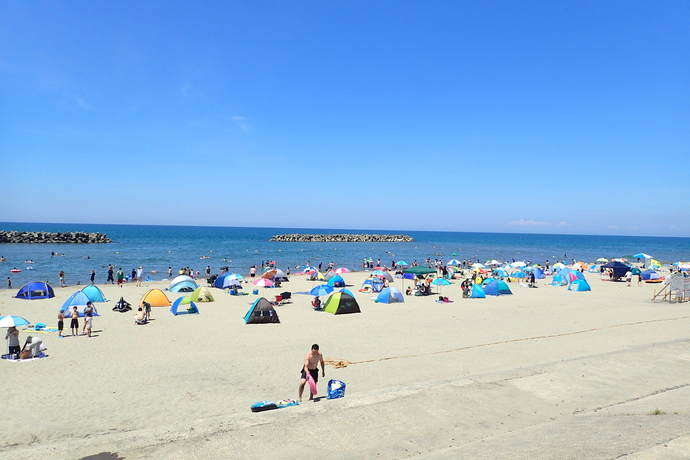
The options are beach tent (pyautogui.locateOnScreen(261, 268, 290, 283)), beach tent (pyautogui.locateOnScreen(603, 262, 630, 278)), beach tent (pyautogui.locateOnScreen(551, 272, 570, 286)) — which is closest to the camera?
beach tent (pyautogui.locateOnScreen(261, 268, 290, 283))

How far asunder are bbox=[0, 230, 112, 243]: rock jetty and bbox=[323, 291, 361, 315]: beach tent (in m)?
87.7

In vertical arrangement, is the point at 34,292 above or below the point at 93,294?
below

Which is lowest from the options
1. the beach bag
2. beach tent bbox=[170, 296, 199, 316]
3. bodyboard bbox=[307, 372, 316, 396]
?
beach tent bbox=[170, 296, 199, 316]

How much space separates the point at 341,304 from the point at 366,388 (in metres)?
10.4

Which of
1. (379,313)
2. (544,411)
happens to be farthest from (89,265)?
(544,411)

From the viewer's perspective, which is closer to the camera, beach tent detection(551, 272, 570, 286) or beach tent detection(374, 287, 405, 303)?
beach tent detection(374, 287, 405, 303)

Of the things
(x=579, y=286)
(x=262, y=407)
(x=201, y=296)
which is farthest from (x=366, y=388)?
(x=579, y=286)

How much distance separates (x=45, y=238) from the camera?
86.5m

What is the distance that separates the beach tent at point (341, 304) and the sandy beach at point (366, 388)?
502 millimetres

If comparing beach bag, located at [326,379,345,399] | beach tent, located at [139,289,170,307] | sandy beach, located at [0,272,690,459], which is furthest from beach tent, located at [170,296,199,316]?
beach bag, located at [326,379,345,399]

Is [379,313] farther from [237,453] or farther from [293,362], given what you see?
[237,453]

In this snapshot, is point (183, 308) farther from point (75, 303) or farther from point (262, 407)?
point (262, 407)

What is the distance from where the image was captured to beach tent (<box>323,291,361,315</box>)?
68.0 ft

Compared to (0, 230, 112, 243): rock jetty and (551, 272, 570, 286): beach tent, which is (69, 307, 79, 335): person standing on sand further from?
(0, 230, 112, 243): rock jetty
